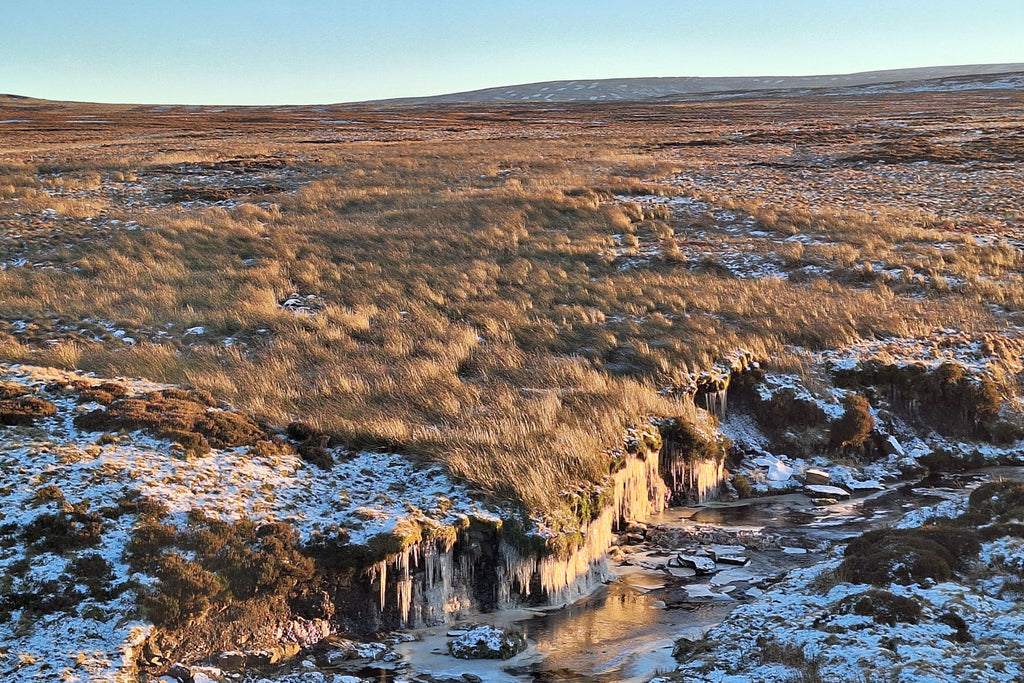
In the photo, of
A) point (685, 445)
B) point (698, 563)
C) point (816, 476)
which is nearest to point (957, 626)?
point (698, 563)

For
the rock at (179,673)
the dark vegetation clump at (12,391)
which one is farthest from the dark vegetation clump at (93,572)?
the dark vegetation clump at (12,391)

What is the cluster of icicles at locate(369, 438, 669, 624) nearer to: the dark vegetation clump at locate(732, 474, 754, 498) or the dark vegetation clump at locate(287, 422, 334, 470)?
the dark vegetation clump at locate(287, 422, 334, 470)

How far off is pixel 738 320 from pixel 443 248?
809 cm

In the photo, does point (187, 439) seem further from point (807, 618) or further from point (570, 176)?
point (570, 176)

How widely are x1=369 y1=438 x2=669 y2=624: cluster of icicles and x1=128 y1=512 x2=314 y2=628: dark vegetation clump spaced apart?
842 millimetres

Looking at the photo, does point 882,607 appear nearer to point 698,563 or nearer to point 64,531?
point 698,563

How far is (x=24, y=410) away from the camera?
33.4 ft

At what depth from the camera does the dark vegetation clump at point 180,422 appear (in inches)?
398

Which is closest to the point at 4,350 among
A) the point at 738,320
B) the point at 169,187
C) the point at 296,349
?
the point at 296,349

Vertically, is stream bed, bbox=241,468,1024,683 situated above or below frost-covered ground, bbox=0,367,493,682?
below

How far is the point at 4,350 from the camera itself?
1319 cm

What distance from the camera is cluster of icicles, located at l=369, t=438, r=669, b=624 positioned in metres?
8.56

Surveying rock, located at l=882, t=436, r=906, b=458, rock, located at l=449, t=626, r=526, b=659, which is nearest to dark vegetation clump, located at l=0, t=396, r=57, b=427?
rock, located at l=449, t=626, r=526, b=659

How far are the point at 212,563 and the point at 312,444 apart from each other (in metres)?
2.60
